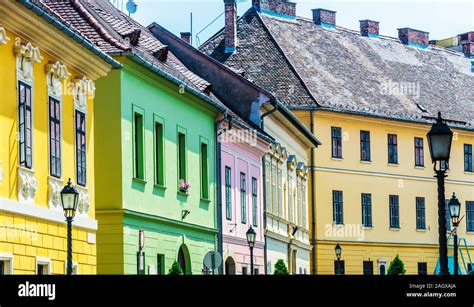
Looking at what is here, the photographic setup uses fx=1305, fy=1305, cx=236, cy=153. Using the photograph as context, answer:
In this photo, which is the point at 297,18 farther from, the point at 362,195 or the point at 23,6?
the point at 23,6

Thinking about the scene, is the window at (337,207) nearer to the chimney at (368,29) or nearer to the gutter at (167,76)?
the chimney at (368,29)

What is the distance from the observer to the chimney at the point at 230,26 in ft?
194

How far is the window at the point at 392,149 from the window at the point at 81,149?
126ft

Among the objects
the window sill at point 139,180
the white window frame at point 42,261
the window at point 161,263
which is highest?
the window sill at point 139,180

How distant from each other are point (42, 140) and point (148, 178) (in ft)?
27.9

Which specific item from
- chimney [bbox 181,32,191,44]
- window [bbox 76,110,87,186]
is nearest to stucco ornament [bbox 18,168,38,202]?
window [bbox 76,110,87,186]

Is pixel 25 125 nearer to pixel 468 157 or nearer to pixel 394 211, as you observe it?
pixel 394 211

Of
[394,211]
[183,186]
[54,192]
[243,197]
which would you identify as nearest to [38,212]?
[54,192]

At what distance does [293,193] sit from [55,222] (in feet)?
93.7

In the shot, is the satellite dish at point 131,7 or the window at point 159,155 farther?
the satellite dish at point 131,7

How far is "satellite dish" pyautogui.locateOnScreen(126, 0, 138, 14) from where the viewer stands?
1656 inches

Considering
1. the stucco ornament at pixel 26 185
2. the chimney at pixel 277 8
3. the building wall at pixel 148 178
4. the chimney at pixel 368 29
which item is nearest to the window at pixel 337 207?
the chimney at pixel 277 8

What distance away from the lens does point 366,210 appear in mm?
62062
